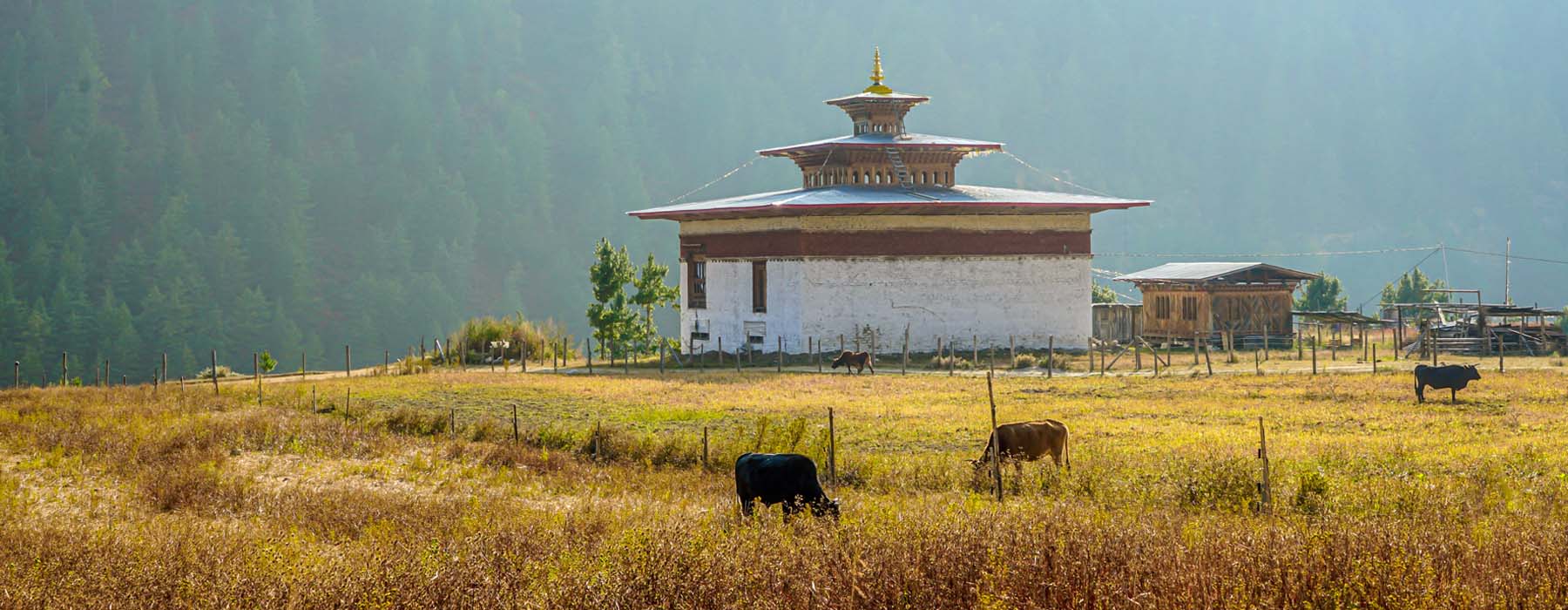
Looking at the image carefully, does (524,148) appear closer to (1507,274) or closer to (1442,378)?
(1507,274)

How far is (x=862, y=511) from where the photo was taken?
15047mm

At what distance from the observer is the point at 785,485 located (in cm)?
1468

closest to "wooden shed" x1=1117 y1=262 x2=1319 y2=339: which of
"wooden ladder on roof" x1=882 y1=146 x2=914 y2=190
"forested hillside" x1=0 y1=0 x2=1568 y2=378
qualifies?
"wooden ladder on roof" x1=882 y1=146 x2=914 y2=190

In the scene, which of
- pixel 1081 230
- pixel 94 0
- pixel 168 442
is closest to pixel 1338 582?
pixel 168 442

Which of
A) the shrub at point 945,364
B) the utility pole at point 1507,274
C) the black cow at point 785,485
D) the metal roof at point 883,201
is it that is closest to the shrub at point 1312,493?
the black cow at point 785,485

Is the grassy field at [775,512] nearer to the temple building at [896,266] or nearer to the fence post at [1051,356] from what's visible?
the fence post at [1051,356]

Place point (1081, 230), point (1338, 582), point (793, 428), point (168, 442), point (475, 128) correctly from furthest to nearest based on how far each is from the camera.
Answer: point (475, 128) → point (1081, 230) → point (168, 442) → point (793, 428) → point (1338, 582)

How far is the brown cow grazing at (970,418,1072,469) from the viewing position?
18.8m

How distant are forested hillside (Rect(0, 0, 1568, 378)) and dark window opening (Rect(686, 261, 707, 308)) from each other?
8457cm

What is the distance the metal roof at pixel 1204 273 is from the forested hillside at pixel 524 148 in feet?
304

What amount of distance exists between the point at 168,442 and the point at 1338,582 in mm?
18857

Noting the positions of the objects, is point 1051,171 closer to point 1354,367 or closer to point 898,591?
point 1354,367

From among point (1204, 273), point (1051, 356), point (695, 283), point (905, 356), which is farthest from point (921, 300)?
point (1204, 273)

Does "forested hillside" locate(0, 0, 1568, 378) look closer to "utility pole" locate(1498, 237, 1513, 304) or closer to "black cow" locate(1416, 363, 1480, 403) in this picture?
"utility pole" locate(1498, 237, 1513, 304)
